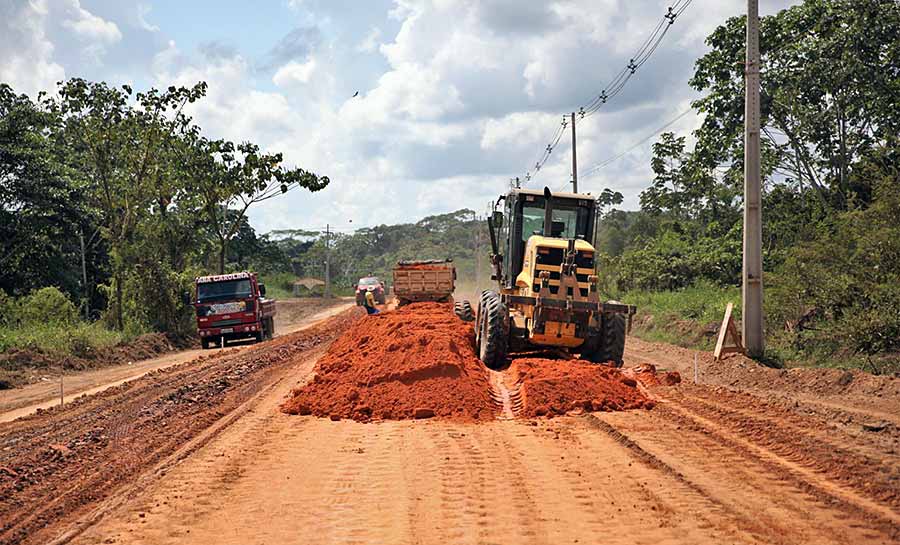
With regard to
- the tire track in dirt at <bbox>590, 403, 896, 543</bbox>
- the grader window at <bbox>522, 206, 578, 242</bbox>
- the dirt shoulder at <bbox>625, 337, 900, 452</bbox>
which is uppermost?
the grader window at <bbox>522, 206, 578, 242</bbox>

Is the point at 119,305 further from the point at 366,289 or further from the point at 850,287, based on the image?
the point at 850,287

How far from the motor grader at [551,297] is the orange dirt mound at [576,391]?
137 centimetres

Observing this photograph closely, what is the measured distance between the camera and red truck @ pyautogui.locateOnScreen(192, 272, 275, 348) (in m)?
29.2

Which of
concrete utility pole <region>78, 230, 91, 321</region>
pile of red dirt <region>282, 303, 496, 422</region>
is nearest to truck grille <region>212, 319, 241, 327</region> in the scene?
concrete utility pole <region>78, 230, 91, 321</region>

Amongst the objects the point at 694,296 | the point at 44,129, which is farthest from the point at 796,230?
the point at 44,129

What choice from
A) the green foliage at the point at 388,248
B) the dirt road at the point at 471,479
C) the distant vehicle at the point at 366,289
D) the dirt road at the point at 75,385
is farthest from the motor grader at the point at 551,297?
the green foliage at the point at 388,248

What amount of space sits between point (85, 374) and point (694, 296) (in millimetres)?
20322

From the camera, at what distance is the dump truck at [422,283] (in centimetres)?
3362

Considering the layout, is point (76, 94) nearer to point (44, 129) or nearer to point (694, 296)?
point (44, 129)

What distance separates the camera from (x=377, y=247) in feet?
410

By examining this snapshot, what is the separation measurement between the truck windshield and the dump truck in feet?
21.2

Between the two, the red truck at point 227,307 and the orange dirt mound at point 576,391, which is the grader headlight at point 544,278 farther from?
the red truck at point 227,307

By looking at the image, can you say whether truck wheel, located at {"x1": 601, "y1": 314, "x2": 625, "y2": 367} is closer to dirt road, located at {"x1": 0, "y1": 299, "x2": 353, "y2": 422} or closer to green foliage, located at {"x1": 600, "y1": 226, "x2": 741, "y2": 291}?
dirt road, located at {"x1": 0, "y1": 299, "x2": 353, "y2": 422}

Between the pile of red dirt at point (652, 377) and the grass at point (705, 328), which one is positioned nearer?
the pile of red dirt at point (652, 377)
